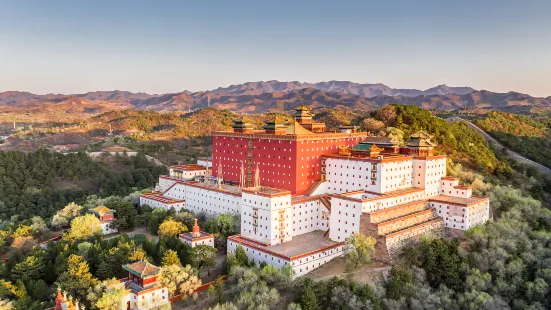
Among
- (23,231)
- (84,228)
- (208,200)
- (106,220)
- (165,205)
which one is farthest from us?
Result: (165,205)

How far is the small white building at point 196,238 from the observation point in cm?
3931

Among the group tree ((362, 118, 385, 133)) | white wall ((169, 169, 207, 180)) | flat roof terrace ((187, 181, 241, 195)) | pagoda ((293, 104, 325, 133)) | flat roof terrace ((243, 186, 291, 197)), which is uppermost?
pagoda ((293, 104, 325, 133))

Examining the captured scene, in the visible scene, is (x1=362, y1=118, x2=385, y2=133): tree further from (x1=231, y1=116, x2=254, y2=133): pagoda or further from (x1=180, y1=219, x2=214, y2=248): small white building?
(x1=180, y1=219, x2=214, y2=248): small white building

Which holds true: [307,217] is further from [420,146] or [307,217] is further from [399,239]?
[420,146]

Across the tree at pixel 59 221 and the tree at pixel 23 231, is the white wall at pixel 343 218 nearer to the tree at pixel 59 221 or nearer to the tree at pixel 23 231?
the tree at pixel 59 221

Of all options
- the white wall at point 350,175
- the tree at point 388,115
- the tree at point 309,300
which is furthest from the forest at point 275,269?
the tree at point 388,115

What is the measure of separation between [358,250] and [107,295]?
1960 cm

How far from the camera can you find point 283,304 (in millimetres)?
32344

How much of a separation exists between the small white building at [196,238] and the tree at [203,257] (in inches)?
93.9

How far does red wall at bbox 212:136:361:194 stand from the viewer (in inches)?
1784

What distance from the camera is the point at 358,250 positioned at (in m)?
34.8

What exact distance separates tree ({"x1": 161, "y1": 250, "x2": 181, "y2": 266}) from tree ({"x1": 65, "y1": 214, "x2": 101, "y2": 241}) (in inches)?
548

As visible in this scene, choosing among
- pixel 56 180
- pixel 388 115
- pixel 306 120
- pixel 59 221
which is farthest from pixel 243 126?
pixel 56 180

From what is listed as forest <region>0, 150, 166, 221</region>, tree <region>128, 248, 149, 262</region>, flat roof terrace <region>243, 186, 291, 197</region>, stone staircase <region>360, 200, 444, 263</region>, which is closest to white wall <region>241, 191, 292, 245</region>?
flat roof terrace <region>243, 186, 291, 197</region>
